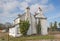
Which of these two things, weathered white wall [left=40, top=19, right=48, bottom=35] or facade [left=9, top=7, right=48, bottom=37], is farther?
weathered white wall [left=40, top=19, right=48, bottom=35]

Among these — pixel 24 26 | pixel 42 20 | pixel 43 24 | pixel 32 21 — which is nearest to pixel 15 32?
pixel 24 26

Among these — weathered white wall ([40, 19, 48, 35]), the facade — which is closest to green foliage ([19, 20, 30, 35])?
the facade

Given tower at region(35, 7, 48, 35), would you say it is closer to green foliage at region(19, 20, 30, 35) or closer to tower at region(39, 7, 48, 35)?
tower at region(39, 7, 48, 35)

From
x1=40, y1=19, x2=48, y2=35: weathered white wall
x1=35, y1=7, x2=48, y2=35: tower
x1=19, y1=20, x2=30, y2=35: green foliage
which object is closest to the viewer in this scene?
x1=19, y1=20, x2=30, y2=35: green foliage

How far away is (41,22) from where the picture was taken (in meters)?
36.5

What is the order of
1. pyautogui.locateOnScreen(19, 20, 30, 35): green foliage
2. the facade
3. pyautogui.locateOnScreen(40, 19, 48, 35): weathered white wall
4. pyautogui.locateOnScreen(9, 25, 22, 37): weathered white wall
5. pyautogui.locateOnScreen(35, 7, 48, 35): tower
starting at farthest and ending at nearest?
pyautogui.locateOnScreen(35, 7, 48, 35): tower → pyautogui.locateOnScreen(40, 19, 48, 35): weathered white wall → the facade → pyautogui.locateOnScreen(9, 25, 22, 37): weathered white wall → pyautogui.locateOnScreen(19, 20, 30, 35): green foliage

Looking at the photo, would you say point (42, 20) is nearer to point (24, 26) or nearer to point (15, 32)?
point (24, 26)

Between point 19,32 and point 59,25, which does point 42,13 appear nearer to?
point 19,32

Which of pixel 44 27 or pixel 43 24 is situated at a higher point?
pixel 43 24

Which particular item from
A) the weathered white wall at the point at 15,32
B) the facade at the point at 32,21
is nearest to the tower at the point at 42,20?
the facade at the point at 32,21

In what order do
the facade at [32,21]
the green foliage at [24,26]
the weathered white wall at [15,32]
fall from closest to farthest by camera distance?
the green foliage at [24,26] < the weathered white wall at [15,32] < the facade at [32,21]

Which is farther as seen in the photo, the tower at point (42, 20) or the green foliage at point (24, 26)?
the tower at point (42, 20)

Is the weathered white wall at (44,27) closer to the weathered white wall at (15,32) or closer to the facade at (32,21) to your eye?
the facade at (32,21)

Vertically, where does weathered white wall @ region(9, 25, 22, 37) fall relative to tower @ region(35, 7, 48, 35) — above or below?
below
